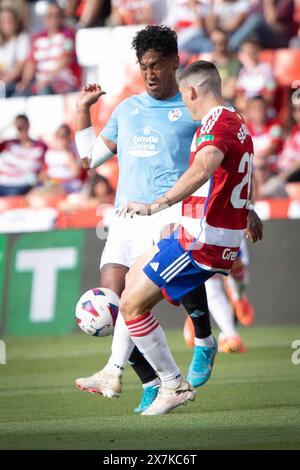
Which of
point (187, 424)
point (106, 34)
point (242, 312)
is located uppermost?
point (106, 34)

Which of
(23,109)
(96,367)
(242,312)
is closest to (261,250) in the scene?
(242,312)

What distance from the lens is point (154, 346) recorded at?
721 cm

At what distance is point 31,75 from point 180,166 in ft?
40.6

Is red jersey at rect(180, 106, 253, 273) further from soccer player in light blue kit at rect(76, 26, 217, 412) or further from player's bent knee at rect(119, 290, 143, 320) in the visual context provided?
soccer player in light blue kit at rect(76, 26, 217, 412)

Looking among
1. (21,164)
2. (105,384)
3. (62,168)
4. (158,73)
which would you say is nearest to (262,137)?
(62,168)

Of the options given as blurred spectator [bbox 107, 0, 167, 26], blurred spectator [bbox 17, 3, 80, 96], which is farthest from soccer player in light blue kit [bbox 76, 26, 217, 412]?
blurred spectator [bbox 17, 3, 80, 96]

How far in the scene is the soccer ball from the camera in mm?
7621

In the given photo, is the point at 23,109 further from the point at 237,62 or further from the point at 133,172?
the point at 133,172

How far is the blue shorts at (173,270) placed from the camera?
698cm

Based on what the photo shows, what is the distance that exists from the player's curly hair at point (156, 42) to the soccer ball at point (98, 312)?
1.70m

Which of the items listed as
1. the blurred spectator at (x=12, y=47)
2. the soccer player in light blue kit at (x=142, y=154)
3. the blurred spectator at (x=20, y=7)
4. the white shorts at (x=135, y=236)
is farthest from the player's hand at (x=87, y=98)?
the blurred spectator at (x=20, y=7)

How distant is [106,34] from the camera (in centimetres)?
1897

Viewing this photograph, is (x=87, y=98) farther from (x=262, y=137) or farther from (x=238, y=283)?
(x=262, y=137)

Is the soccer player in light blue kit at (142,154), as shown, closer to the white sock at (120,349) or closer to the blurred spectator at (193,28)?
the white sock at (120,349)
